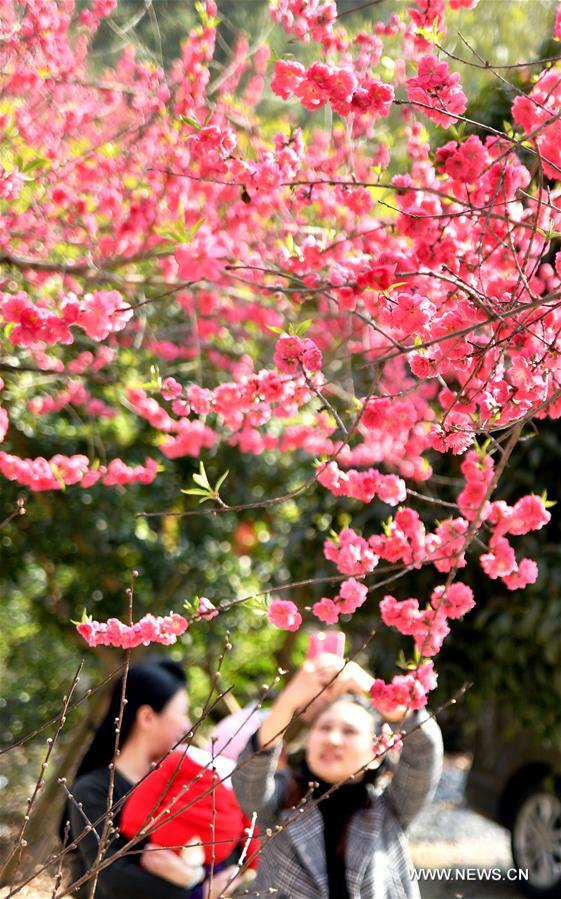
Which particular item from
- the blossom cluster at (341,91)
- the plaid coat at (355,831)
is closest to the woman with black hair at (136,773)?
the plaid coat at (355,831)

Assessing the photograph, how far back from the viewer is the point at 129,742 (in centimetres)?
295

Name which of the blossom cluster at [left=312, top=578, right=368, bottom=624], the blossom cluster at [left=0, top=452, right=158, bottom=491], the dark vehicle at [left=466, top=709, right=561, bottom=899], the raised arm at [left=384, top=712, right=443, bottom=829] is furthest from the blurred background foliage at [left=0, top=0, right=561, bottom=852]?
the blossom cluster at [left=312, top=578, right=368, bottom=624]

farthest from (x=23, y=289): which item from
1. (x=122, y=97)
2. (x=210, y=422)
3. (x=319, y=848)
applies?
(x=319, y=848)

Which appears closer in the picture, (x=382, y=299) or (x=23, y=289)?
(x=382, y=299)

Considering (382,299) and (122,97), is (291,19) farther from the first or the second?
(122,97)

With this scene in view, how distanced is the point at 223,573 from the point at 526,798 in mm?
2062

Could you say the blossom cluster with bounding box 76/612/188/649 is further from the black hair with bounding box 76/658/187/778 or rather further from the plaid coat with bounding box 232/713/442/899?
the black hair with bounding box 76/658/187/778

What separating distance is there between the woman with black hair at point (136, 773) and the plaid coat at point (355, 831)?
0.23m

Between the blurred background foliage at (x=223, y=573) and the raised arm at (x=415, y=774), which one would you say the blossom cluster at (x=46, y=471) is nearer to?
the blurred background foliage at (x=223, y=573)

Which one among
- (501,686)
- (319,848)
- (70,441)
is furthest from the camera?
(70,441)

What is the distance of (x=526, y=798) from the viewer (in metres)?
4.88

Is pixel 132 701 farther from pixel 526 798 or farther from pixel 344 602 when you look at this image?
pixel 526 798

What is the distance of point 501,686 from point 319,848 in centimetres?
172

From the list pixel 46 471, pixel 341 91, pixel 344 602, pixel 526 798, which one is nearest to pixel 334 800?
pixel 344 602
